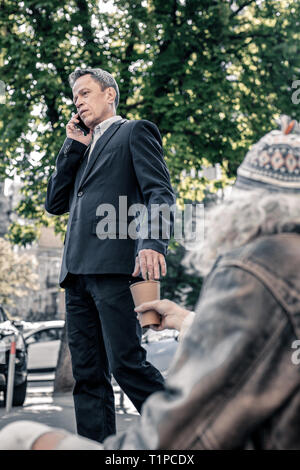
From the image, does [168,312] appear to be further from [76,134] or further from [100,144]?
[76,134]

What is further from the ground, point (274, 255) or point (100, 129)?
point (100, 129)

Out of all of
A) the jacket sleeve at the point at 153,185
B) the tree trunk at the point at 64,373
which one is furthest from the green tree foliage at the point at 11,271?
the jacket sleeve at the point at 153,185

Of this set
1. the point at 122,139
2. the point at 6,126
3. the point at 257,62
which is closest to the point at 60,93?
the point at 6,126

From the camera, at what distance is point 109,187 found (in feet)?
11.5

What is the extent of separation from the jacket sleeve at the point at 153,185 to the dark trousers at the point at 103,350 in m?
A: 0.29

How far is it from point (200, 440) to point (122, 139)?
2517 mm

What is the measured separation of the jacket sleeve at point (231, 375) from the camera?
4.13ft

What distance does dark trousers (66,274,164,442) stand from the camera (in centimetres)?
316

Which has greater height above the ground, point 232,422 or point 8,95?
Answer: point 8,95

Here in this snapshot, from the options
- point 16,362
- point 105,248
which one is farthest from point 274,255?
point 16,362

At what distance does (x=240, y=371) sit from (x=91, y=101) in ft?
9.22

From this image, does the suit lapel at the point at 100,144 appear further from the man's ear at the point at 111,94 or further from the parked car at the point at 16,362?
the parked car at the point at 16,362

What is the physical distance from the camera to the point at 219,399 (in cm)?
127
